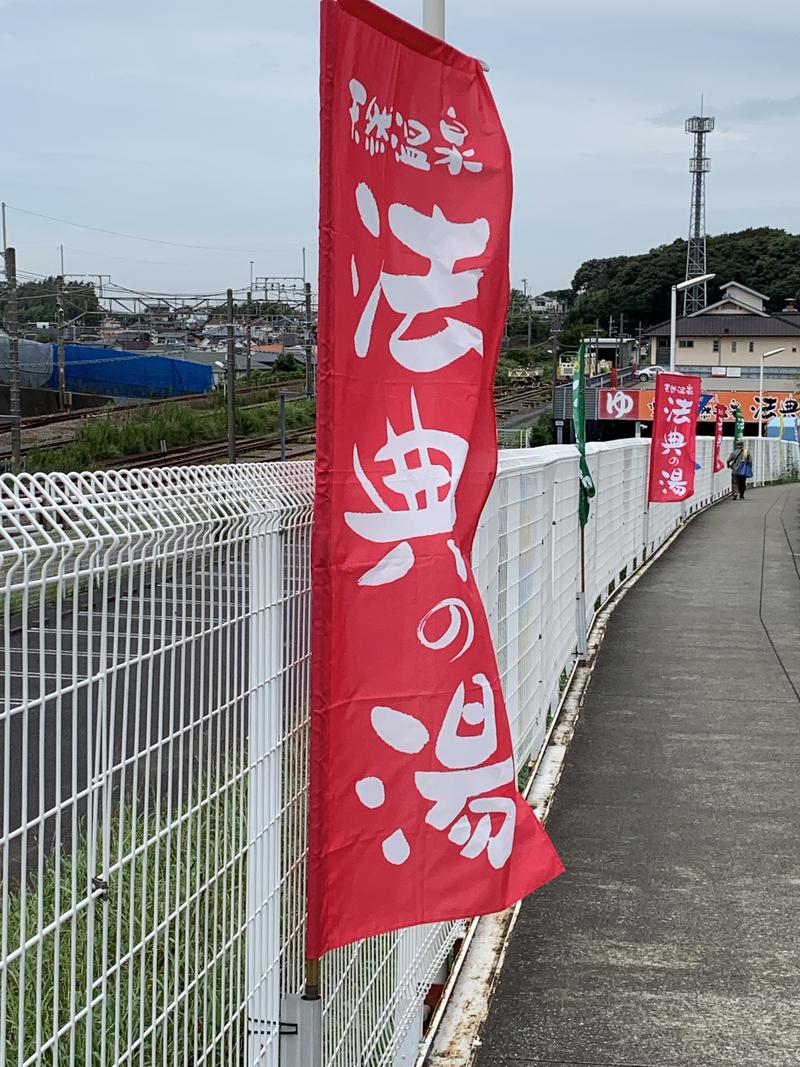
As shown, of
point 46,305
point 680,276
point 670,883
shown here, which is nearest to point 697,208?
point 680,276

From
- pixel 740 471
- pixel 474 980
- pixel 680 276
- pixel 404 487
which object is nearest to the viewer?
pixel 404 487

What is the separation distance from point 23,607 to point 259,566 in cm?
111

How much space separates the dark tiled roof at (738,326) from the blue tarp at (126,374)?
139 feet

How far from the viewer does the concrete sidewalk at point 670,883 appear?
14.9 feet

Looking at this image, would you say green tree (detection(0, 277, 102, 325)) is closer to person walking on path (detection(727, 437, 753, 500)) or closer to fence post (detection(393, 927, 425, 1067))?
person walking on path (detection(727, 437, 753, 500))

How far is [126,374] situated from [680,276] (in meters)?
79.0

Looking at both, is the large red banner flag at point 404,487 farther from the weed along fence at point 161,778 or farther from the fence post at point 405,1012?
the fence post at point 405,1012

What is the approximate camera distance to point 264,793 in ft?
9.66

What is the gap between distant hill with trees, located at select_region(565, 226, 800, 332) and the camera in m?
117

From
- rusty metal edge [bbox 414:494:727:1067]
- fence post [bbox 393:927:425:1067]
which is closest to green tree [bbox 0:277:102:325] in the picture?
rusty metal edge [bbox 414:494:727:1067]

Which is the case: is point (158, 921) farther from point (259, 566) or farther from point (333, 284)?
point (333, 284)

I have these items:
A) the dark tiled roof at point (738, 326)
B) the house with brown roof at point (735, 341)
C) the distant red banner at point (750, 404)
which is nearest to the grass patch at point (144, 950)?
the distant red banner at point (750, 404)

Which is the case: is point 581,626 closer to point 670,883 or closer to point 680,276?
point 670,883

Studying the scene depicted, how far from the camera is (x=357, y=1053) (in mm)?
3715
